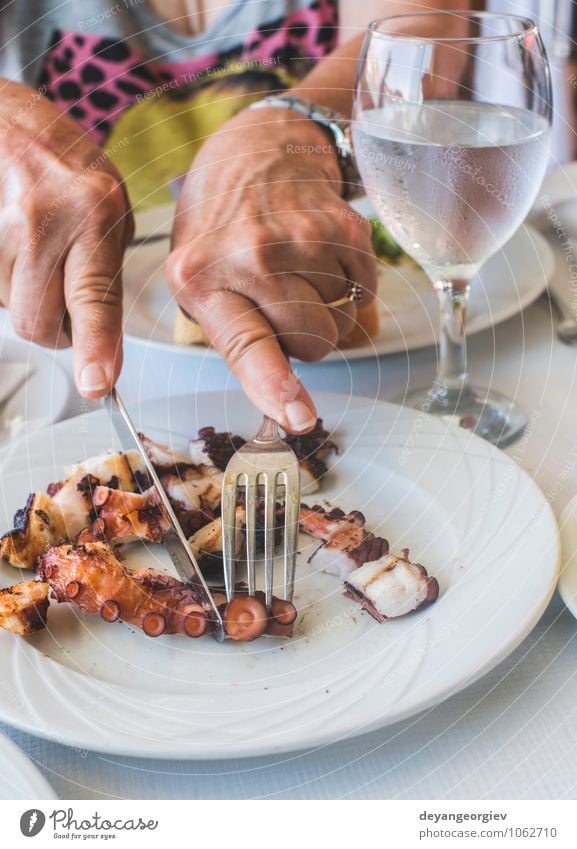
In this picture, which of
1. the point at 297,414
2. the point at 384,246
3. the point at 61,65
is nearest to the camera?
the point at 297,414

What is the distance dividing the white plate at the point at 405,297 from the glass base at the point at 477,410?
0.03m

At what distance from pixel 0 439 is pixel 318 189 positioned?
7.2 inches

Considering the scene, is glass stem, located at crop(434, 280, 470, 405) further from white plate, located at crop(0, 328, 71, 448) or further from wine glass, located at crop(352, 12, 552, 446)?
white plate, located at crop(0, 328, 71, 448)

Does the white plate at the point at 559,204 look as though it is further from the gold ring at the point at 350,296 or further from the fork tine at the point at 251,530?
the fork tine at the point at 251,530

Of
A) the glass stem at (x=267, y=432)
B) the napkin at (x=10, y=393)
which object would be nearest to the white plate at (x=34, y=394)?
the napkin at (x=10, y=393)

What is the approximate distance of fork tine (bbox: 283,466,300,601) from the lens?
0.87 ft

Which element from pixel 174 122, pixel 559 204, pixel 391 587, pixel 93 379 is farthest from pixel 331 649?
pixel 174 122

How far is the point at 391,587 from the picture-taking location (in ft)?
0.82

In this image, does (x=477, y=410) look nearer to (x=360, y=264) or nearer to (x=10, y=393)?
(x=360, y=264)

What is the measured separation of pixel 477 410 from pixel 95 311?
167 millimetres

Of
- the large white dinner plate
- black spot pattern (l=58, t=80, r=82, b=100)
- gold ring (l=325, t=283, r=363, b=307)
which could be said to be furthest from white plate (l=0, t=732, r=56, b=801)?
black spot pattern (l=58, t=80, r=82, b=100)

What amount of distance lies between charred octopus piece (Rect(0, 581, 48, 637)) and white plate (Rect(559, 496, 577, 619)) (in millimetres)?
153

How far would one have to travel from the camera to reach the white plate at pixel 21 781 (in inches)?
7.9
